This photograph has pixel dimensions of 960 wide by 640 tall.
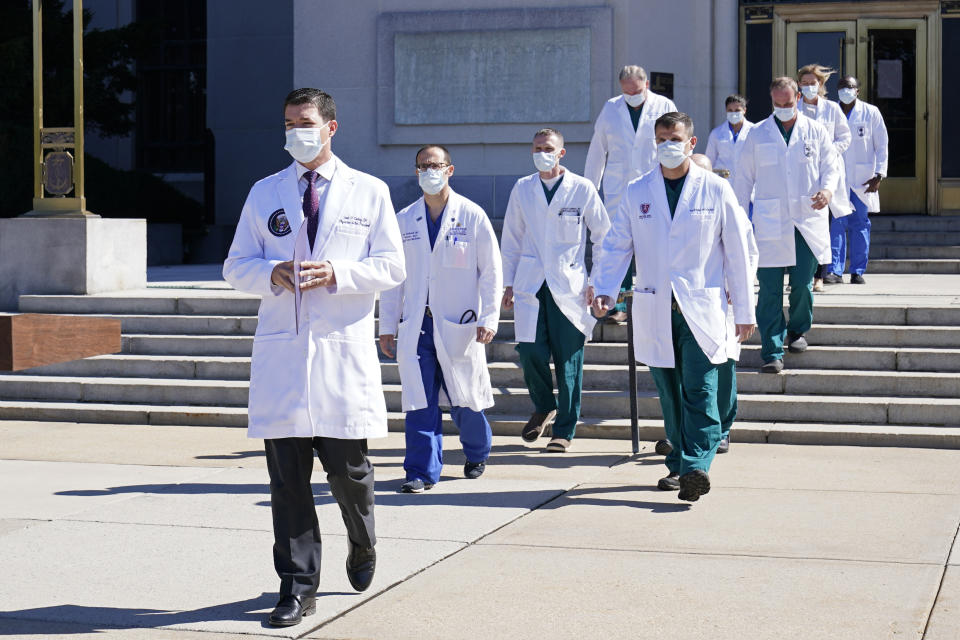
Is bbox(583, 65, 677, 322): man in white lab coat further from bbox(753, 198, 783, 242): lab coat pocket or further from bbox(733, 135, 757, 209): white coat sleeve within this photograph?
bbox(753, 198, 783, 242): lab coat pocket

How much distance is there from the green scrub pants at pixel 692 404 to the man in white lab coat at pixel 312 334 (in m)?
2.50

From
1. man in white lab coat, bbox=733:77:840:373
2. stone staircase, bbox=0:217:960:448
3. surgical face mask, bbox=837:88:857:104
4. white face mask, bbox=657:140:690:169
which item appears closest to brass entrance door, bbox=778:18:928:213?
surgical face mask, bbox=837:88:857:104

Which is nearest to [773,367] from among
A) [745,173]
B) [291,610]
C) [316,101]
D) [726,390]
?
[745,173]

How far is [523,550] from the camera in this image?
21.2 feet

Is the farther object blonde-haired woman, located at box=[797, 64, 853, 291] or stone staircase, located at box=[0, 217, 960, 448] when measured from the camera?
blonde-haired woman, located at box=[797, 64, 853, 291]

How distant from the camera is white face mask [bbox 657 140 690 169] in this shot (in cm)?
778

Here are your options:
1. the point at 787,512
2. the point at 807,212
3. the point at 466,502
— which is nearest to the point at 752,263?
the point at 787,512

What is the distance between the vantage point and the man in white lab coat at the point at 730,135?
1245cm

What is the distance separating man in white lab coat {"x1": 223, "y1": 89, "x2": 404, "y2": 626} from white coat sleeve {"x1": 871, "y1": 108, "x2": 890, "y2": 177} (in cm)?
987

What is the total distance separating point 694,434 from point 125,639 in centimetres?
351

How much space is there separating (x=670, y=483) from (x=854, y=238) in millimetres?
6897

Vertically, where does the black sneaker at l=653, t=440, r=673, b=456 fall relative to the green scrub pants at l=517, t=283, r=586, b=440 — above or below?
below

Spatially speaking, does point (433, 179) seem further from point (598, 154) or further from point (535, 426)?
point (598, 154)

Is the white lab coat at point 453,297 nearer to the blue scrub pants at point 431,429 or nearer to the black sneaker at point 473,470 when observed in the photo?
the blue scrub pants at point 431,429
